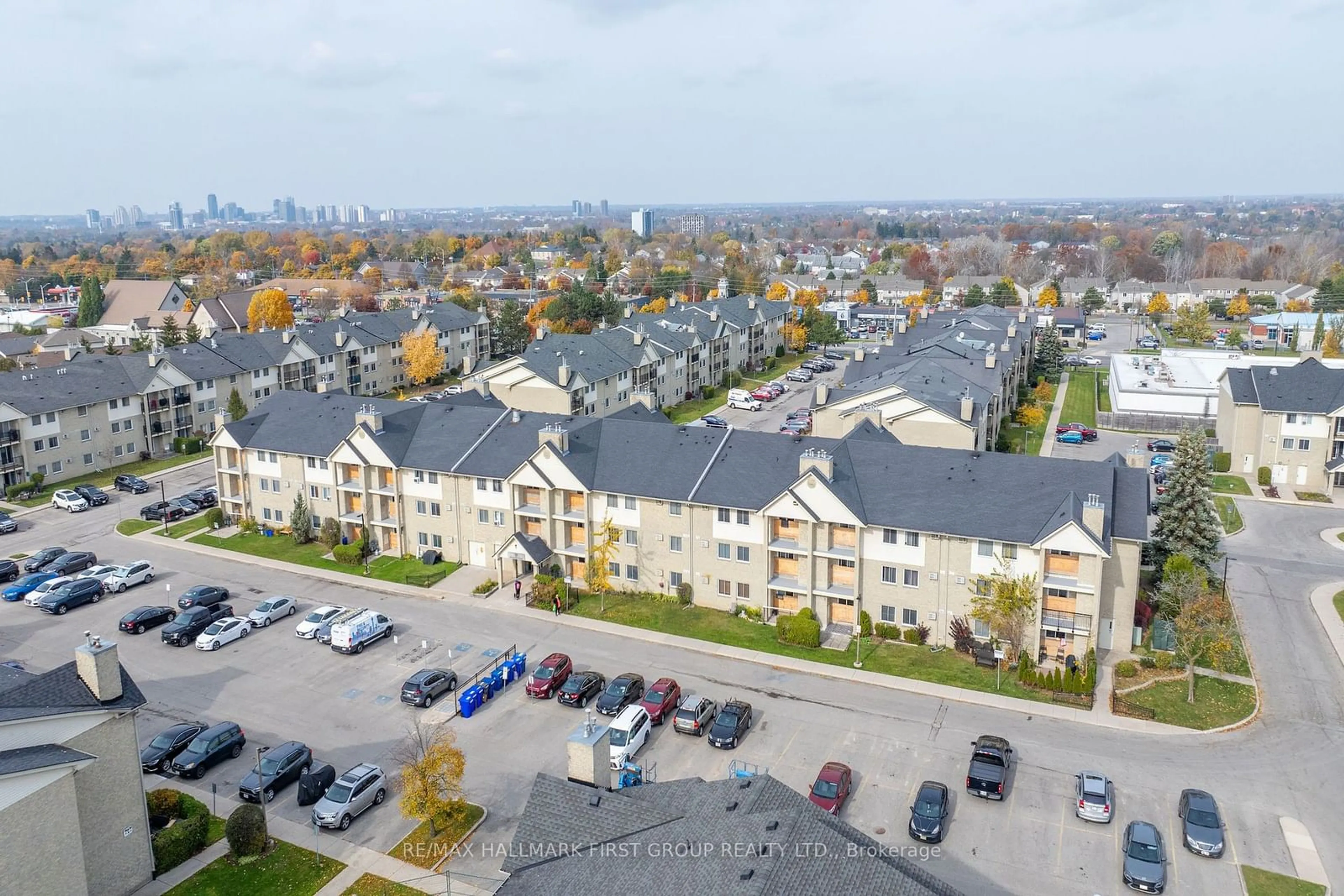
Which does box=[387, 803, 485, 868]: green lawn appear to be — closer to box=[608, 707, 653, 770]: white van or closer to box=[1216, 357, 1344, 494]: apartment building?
box=[608, 707, 653, 770]: white van

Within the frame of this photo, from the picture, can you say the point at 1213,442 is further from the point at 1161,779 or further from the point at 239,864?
the point at 239,864

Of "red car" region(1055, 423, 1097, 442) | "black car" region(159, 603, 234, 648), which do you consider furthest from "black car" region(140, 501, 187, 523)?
"red car" region(1055, 423, 1097, 442)

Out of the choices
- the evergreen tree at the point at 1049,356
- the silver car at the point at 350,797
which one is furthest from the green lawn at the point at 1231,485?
the silver car at the point at 350,797

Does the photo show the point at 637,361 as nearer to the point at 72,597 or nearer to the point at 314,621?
the point at 314,621

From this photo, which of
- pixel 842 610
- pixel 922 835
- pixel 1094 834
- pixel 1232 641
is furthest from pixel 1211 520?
pixel 922 835

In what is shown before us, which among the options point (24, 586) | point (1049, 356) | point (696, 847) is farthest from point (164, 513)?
point (1049, 356)

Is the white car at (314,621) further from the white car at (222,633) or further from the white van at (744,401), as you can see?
the white van at (744,401)
